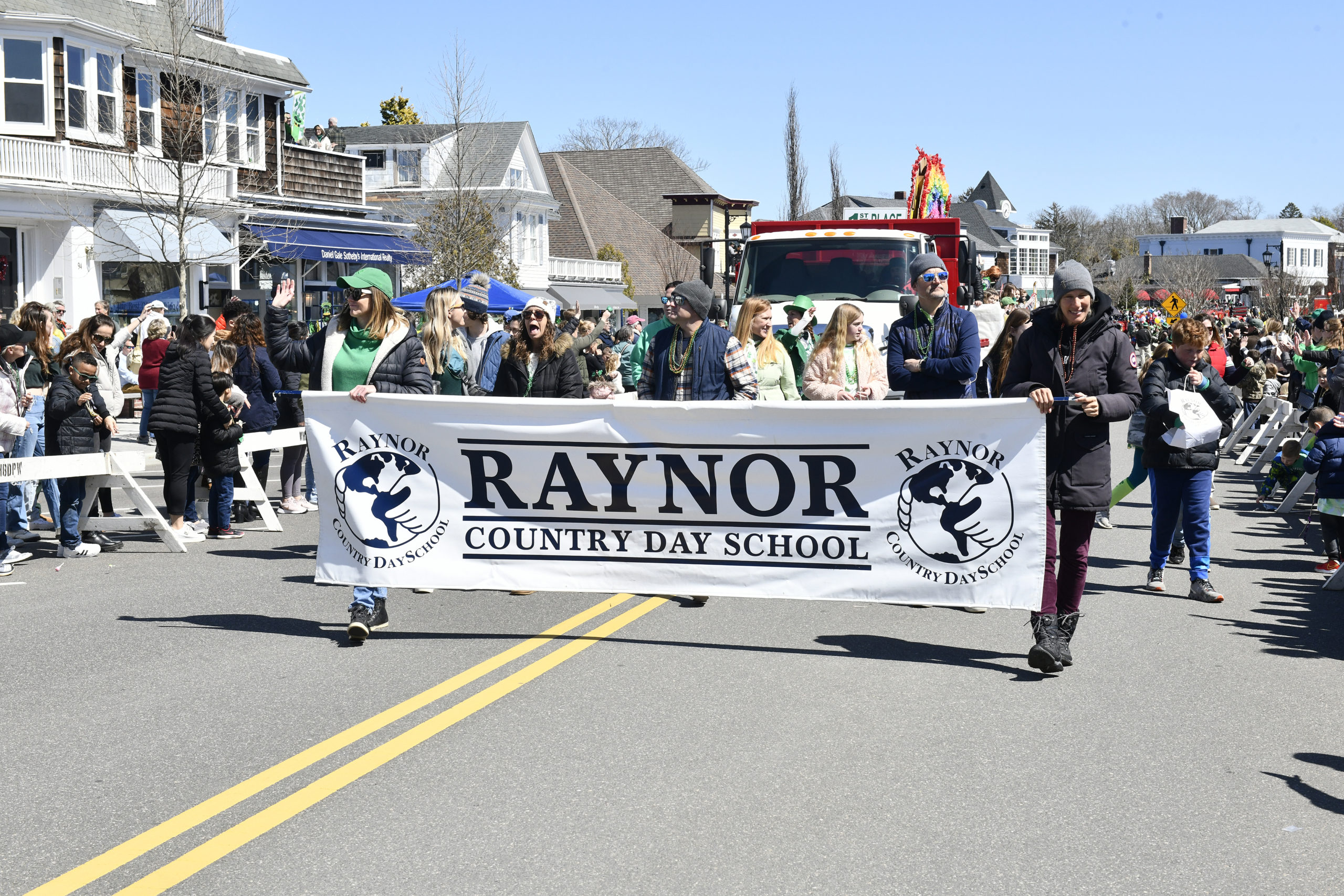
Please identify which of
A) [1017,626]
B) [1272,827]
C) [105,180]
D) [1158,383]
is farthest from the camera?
[105,180]

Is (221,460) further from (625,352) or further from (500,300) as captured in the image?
(625,352)

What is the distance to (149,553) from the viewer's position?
1173cm

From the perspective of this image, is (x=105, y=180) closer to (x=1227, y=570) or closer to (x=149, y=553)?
(x=149, y=553)

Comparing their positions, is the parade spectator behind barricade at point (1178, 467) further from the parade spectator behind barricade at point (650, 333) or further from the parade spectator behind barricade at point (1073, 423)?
the parade spectator behind barricade at point (650, 333)

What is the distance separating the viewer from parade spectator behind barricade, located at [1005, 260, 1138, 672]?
7.34 m

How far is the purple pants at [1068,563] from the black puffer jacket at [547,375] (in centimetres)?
332

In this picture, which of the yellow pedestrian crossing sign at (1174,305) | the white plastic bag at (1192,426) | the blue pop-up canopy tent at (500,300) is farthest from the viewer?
the yellow pedestrian crossing sign at (1174,305)

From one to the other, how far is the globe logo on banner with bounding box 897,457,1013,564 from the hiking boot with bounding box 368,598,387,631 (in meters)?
2.97

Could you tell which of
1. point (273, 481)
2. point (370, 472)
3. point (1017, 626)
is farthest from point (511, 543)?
point (273, 481)

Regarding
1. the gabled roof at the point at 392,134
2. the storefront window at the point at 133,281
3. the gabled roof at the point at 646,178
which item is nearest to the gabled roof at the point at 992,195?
the gabled roof at the point at 646,178

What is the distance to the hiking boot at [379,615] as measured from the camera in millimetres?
8070

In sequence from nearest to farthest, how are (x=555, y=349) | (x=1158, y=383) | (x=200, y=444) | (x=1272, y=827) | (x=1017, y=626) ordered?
(x=1272, y=827) → (x=1017, y=626) → (x=555, y=349) → (x=1158, y=383) → (x=200, y=444)

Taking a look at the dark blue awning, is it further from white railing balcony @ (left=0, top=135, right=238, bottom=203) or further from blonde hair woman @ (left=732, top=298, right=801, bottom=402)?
blonde hair woman @ (left=732, top=298, right=801, bottom=402)

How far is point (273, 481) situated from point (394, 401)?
9.82m
